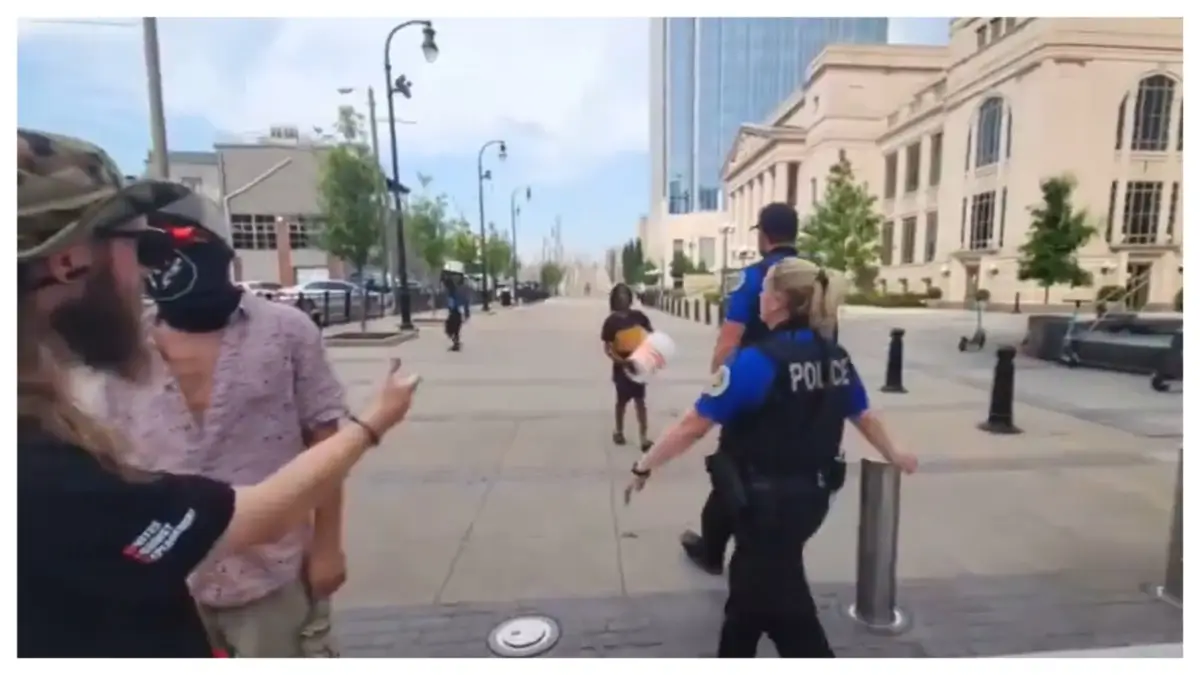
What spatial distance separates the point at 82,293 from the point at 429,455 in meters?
2.24

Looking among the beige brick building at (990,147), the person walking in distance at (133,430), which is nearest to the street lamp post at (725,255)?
the beige brick building at (990,147)

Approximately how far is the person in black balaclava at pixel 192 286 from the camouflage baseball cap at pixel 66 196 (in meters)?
0.10

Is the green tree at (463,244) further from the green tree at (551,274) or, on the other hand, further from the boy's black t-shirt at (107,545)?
the boy's black t-shirt at (107,545)

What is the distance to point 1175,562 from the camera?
6.12 ft

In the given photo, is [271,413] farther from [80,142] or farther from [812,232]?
[812,232]

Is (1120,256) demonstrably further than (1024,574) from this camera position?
Yes

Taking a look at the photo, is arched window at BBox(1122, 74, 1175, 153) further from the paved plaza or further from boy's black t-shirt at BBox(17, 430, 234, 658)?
boy's black t-shirt at BBox(17, 430, 234, 658)

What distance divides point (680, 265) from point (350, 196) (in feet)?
5.49

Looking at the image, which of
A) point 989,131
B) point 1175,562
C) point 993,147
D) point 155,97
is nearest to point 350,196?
point 155,97

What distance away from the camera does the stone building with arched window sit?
74.2 inches

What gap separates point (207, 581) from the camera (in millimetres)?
1139

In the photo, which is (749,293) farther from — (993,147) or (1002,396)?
(1002,396)

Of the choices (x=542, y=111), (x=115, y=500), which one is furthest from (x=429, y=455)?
(x=115, y=500)
